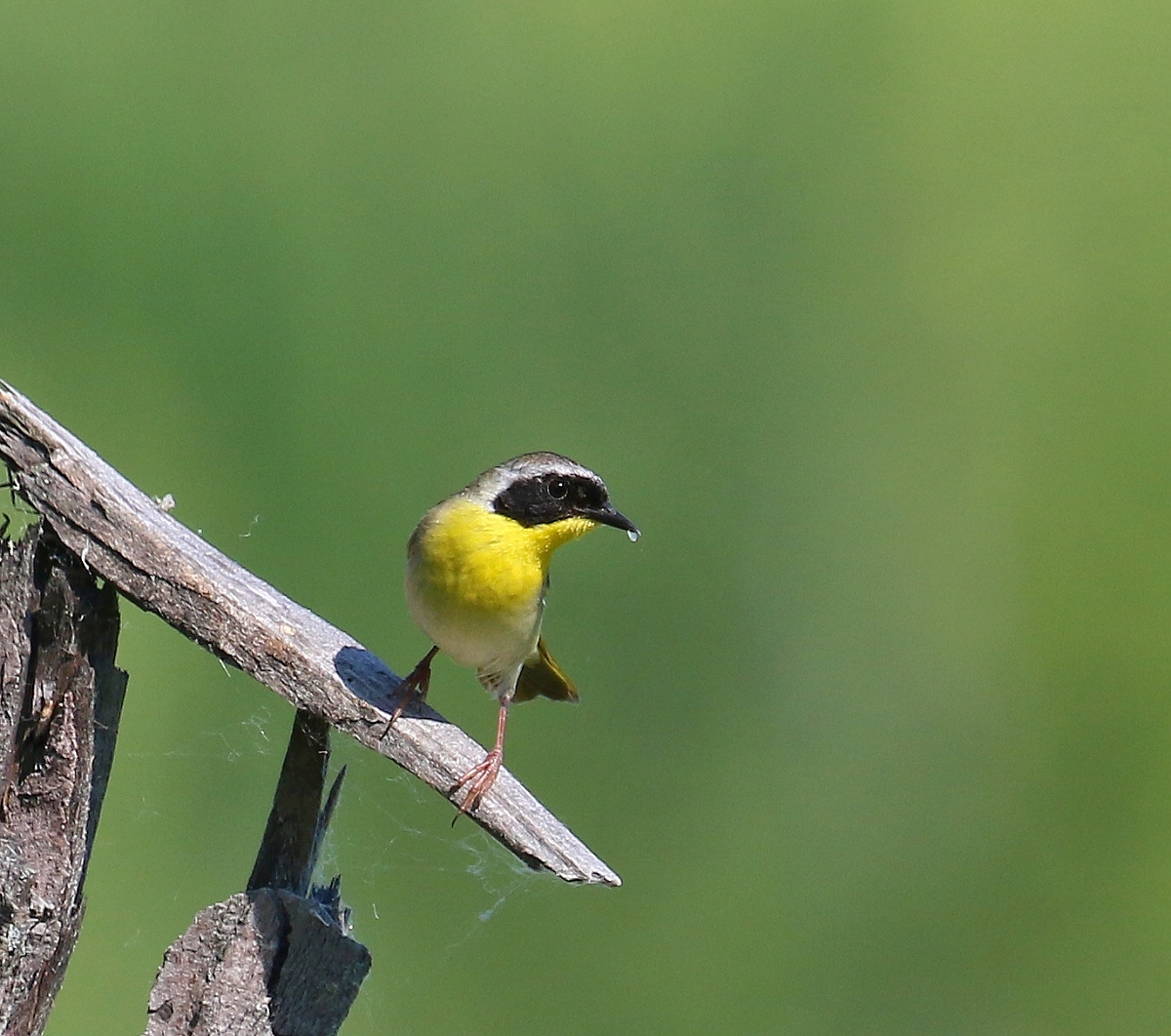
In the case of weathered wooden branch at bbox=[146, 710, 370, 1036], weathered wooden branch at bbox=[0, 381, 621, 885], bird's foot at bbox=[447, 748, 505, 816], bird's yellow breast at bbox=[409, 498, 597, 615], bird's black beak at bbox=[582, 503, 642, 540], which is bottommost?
weathered wooden branch at bbox=[146, 710, 370, 1036]

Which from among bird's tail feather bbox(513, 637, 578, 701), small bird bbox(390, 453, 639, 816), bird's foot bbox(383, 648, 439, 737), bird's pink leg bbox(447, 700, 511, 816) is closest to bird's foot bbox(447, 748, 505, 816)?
bird's pink leg bbox(447, 700, 511, 816)

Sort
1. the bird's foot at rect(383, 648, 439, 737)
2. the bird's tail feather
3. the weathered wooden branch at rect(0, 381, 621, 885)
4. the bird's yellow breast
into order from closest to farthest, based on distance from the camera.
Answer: the weathered wooden branch at rect(0, 381, 621, 885) < the bird's foot at rect(383, 648, 439, 737) < the bird's yellow breast < the bird's tail feather

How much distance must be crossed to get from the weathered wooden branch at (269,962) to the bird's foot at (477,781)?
0.23 metres

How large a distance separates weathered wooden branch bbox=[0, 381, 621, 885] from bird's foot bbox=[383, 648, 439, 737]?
0.01 meters

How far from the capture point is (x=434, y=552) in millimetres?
2506

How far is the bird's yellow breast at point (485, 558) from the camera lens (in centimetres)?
246

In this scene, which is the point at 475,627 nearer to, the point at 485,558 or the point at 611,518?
the point at 485,558

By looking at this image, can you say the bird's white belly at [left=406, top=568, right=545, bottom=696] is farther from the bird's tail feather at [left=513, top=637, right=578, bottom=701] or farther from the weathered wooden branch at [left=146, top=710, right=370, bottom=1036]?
the weathered wooden branch at [left=146, top=710, right=370, bottom=1036]

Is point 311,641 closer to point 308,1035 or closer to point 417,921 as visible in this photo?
point 308,1035

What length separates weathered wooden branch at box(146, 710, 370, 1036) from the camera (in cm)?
192

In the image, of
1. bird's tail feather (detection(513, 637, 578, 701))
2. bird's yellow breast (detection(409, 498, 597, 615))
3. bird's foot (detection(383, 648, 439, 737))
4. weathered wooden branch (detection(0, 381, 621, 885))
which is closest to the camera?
weathered wooden branch (detection(0, 381, 621, 885))

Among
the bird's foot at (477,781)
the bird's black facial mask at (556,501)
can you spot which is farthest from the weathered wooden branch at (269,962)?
the bird's black facial mask at (556,501)

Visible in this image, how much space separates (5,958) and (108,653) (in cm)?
46

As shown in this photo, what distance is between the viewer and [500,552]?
8.14 feet
